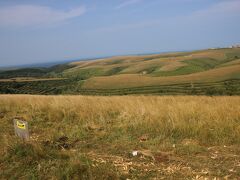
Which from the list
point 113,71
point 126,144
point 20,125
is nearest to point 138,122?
point 126,144

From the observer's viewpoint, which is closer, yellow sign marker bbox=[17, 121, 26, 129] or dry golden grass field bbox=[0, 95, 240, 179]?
dry golden grass field bbox=[0, 95, 240, 179]

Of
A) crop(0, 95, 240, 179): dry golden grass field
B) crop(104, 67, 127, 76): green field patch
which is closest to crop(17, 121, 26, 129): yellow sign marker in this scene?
crop(0, 95, 240, 179): dry golden grass field

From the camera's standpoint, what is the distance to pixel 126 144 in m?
6.22

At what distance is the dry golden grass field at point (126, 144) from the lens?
4535 millimetres

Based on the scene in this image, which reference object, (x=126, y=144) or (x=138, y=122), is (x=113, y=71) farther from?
(x=126, y=144)

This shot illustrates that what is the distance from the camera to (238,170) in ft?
14.5

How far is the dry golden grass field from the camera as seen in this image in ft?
14.9

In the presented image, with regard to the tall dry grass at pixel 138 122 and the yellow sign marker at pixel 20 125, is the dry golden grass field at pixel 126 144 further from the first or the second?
the yellow sign marker at pixel 20 125

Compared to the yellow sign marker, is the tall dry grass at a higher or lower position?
lower

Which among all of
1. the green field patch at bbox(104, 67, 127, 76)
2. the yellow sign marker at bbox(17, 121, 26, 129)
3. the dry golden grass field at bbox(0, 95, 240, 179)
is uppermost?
the yellow sign marker at bbox(17, 121, 26, 129)

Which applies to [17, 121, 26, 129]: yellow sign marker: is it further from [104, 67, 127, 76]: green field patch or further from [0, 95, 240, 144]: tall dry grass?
[104, 67, 127, 76]: green field patch

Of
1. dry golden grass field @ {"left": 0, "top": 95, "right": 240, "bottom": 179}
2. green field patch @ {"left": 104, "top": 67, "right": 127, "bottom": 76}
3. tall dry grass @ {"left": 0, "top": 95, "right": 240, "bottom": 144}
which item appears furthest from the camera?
green field patch @ {"left": 104, "top": 67, "right": 127, "bottom": 76}

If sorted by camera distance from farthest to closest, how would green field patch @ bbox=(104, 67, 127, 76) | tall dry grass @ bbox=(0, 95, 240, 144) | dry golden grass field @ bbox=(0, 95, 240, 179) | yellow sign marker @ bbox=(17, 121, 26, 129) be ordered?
1. green field patch @ bbox=(104, 67, 127, 76)
2. tall dry grass @ bbox=(0, 95, 240, 144)
3. yellow sign marker @ bbox=(17, 121, 26, 129)
4. dry golden grass field @ bbox=(0, 95, 240, 179)

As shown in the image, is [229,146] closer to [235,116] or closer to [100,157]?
[235,116]
